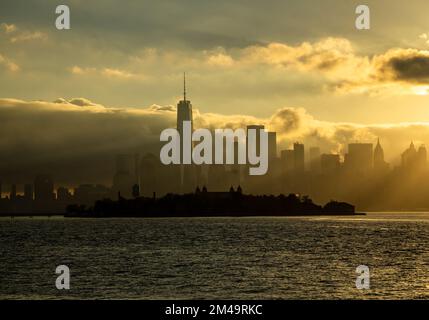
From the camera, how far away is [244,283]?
199ft

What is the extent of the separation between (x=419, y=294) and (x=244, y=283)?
16.3m

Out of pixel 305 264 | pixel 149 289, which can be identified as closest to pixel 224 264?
pixel 305 264

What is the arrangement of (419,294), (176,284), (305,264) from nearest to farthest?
1. (419,294)
2. (176,284)
3. (305,264)

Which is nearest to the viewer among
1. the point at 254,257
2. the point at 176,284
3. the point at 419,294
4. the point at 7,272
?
the point at 419,294

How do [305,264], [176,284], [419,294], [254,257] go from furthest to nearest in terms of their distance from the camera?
[254,257] → [305,264] → [176,284] → [419,294]

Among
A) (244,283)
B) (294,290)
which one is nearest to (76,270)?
(244,283)
